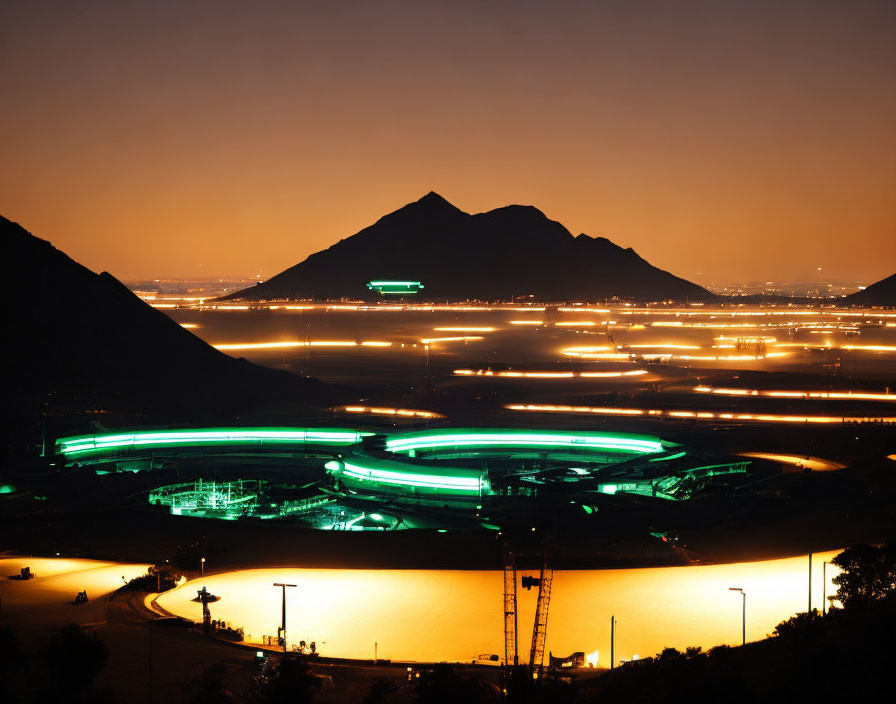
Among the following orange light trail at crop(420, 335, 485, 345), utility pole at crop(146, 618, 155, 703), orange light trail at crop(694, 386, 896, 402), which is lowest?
utility pole at crop(146, 618, 155, 703)

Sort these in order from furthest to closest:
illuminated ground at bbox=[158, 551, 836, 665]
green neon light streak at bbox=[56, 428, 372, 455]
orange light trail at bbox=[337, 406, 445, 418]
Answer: orange light trail at bbox=[337, 406, 445, 418], green neon light streak at bbox=[56, 428, 372, 455], illuminated ground at bbox=[158, 551, 836, 665]

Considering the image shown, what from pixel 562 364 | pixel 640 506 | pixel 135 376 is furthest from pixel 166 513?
pixel 562 364

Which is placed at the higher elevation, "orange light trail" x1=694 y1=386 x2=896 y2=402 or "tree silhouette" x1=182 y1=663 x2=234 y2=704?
"orange light trail" x1=694 y1=386 x2=896 y2=402

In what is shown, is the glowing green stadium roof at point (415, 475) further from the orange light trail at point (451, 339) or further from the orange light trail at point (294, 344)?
the orange light trail at point (451, 339)

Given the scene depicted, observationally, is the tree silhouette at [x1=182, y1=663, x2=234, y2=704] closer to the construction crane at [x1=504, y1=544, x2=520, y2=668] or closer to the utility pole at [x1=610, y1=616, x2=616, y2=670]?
the construction crane at [x1=504, y1=544, x2=520, y2=668]

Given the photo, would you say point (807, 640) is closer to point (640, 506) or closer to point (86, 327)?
point (640, 506)

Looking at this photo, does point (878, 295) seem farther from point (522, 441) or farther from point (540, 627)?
point (540, 627)

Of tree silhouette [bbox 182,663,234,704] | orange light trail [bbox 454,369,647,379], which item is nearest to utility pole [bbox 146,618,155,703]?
tree silhouette [bbox 182,663,234,704]

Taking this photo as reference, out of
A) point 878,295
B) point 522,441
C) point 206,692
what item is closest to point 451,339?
point 522,441
